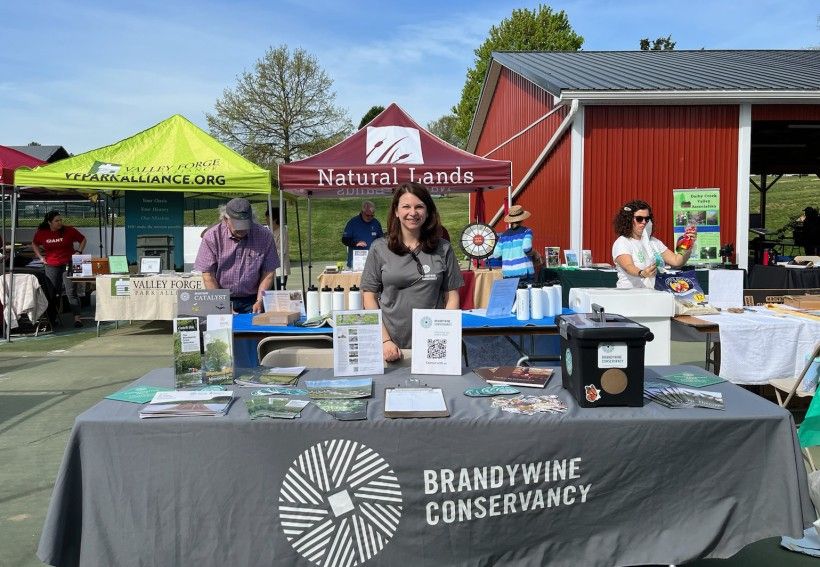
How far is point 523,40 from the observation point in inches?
1255

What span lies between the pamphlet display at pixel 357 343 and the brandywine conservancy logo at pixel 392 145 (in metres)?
5.09

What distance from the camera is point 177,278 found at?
8398mm

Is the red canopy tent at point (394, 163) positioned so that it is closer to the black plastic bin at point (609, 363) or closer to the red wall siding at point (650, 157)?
the red wall siding at point (650, 157)

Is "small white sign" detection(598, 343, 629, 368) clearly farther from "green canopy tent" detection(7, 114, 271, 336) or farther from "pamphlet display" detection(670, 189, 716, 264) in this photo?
"pamphlet display" detection(670, 189, 716, 264)

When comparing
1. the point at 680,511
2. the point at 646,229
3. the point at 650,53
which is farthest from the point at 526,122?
the point at 680,511

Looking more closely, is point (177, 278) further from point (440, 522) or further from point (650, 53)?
point (650, 53)

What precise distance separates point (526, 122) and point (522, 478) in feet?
37.6


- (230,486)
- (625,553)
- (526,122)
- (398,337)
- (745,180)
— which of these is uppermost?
(526,122)

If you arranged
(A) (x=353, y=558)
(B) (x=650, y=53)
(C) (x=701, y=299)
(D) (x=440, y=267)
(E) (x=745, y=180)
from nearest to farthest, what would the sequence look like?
(A) (x=353, y=558)
(D) (x=440, y=267)
(C) (x=701, y=299)
(E) (x=745, y=180)
(B) (x=650, y=53)

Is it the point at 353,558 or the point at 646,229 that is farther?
the point at 646,229

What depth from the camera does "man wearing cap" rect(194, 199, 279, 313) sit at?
15.0 feet

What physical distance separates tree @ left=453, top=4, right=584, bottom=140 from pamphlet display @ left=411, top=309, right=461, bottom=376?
97.8 ft

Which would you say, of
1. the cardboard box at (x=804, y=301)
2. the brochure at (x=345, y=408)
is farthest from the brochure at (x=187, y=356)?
the cardboard box at (x=804, y=301)

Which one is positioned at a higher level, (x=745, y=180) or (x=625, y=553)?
(x=745, y=180)
